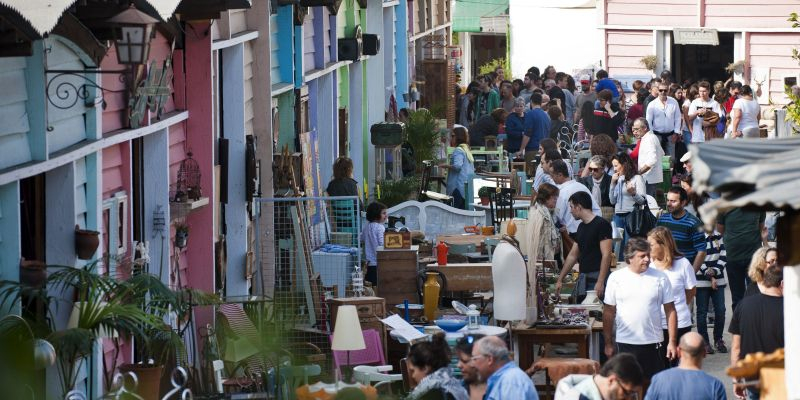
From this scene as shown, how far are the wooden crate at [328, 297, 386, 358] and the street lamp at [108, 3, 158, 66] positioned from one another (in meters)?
4.69

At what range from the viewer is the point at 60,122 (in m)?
8.13

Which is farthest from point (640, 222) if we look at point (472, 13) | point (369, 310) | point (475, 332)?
point (472, 13)

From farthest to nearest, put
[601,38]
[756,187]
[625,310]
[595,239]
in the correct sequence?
[601,38]
[595,239]
[625,310]
[756,187]

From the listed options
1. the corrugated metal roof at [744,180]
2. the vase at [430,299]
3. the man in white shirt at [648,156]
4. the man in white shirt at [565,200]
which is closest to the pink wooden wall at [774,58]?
the man in white shirt at [648,156]

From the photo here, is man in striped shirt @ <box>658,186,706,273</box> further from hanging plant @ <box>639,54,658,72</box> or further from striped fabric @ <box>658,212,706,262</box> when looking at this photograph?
hanging plant @ <box>639,54,658,72</box>

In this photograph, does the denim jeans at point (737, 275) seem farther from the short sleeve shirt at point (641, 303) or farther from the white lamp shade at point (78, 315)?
the white lamp shade at point (78, 315)

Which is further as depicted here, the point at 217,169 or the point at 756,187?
the point at 217,169

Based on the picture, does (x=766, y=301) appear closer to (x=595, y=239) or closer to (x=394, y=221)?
(x=595, y=239)

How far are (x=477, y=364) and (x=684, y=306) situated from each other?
3023mm

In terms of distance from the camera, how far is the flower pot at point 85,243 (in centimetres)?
819

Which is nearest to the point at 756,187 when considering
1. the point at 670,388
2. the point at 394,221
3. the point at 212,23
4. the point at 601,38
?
the point at 670,388

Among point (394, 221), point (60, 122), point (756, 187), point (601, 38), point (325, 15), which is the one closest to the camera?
point (756, 187)

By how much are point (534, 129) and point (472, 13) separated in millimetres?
19648

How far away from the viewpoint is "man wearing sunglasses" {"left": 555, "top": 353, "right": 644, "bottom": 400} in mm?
8008
